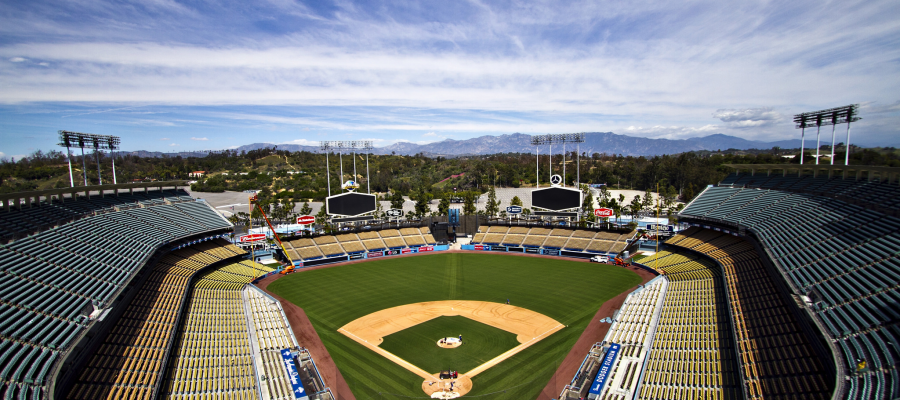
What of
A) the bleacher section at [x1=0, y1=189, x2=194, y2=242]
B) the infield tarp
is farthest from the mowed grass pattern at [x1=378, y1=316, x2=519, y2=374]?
the bleacher section at [x1=0, y1=189, x2=194, y2=242]

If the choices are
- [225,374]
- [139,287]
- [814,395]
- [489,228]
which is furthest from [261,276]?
[814,395]

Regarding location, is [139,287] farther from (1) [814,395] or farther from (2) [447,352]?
(1) [814,395]

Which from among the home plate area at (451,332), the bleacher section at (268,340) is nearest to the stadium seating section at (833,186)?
the home plate area at (451,332)

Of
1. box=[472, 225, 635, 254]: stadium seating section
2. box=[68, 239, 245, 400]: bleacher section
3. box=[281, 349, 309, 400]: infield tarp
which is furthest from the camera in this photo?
box=[472, 225, 635, 254]: stadium seating section

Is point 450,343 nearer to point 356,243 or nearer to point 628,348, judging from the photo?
point 628,348

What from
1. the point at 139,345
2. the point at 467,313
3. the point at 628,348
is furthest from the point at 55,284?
the point at 628,348

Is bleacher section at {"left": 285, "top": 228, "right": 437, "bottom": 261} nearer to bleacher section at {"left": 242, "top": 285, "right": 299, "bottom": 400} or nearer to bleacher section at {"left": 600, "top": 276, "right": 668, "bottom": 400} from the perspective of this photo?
bleacher section at {"left": 242, "top": 285, "right": 299, "bottom": 400}

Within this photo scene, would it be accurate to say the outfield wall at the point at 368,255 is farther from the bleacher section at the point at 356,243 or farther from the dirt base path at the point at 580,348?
the dirt base path at the point at 580,348
